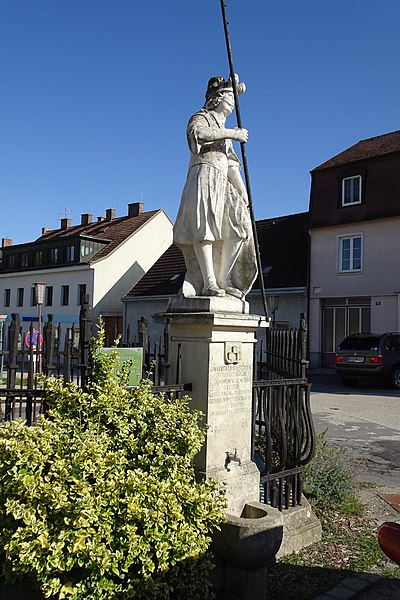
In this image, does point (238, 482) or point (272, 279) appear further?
point (272, 279)

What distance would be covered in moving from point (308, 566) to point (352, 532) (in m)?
→ 0.85

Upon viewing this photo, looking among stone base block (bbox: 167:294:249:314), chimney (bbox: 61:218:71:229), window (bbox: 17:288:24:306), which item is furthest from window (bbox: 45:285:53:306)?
stone base block (bbox: 167:294:249:314)

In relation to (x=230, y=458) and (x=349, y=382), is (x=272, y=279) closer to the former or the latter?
(x=349, y=382)

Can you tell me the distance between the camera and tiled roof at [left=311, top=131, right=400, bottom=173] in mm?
21750

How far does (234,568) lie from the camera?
3.57 m

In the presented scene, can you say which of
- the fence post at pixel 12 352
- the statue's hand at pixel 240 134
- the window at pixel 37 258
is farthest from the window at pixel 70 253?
the fence post at pixel 12 352

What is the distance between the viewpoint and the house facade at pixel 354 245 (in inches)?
823

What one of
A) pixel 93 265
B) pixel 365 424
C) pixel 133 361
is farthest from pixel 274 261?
pixel 133 361

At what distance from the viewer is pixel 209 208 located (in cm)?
420

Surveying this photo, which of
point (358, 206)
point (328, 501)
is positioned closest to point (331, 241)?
point (358, 206)

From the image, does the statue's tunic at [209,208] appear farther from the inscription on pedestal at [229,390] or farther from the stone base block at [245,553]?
the stone base block at [245,553]

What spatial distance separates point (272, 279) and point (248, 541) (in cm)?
2084

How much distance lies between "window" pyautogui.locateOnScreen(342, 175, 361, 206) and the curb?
64.2 feet

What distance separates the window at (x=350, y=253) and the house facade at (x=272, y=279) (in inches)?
65.6
